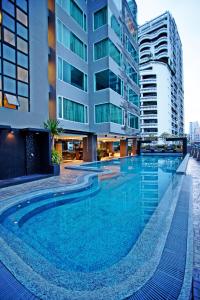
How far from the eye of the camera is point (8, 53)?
31.8 ft


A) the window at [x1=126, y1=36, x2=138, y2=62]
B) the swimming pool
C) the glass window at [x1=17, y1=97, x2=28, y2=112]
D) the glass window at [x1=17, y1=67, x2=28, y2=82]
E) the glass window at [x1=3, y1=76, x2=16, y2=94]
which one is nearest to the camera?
the swimming pool

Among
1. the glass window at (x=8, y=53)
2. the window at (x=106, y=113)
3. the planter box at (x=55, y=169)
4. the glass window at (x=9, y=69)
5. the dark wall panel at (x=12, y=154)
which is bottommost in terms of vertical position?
the planter box at (x=55, y=169)

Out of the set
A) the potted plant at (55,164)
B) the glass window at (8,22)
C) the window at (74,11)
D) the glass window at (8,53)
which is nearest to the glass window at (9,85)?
the glass window at (8,53)

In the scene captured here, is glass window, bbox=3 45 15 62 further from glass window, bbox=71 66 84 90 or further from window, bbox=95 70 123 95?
window, bbox=95 70 123 95

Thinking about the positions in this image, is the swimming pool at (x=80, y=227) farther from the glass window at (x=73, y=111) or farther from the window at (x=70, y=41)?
the window at (x=70, y=41)

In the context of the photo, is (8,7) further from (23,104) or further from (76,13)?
(76,13)

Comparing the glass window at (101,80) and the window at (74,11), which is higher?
the window at (74,11)

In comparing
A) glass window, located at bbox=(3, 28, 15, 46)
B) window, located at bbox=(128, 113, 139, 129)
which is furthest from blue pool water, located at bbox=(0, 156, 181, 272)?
window, located at bbox=(128, 113, 139, 129)

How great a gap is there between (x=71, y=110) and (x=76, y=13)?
28.8ft

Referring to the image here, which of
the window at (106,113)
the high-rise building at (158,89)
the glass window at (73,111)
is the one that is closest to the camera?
the glass window at (73,111)

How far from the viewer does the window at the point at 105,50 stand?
55.4 ft

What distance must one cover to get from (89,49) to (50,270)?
19.1 m

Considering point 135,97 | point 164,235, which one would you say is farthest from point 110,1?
point 164,235

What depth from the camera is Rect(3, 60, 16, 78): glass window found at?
952 centimetres
